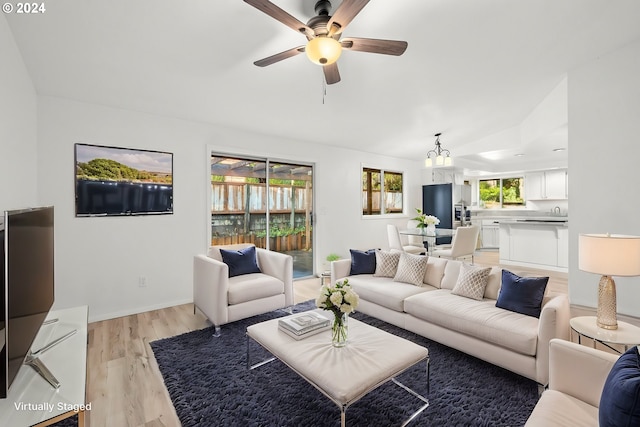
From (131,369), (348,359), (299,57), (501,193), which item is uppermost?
(299,57)

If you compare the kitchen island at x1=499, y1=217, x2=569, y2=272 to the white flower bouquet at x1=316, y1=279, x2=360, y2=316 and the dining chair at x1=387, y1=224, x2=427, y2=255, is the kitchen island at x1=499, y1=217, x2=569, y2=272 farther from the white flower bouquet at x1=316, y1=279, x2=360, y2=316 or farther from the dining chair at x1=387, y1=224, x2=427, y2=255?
the white flower bouquet at x1=316, y1=279, x2=360, y2=316

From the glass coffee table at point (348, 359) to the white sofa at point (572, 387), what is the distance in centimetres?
65

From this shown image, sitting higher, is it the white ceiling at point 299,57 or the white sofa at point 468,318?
the white ceiling at point 299,57

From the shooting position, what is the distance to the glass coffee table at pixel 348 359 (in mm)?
1573

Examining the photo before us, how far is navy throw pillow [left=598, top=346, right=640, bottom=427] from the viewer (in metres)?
0.89

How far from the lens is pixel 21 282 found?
4.34 ft

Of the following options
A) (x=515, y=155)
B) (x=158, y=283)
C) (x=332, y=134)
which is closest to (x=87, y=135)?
(x=158, y=283)

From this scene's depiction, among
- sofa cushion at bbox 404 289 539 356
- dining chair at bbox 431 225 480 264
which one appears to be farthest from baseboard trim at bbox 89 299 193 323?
dining chair at bbox 431 225 480 264

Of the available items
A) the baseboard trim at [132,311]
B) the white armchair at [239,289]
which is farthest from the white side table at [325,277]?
the baseboard trim at [132,311]

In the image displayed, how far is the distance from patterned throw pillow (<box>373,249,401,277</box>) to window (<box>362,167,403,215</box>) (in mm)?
2860

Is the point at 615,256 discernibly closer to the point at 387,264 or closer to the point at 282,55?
the point at 387,264

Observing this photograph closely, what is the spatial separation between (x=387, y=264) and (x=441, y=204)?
449 centimetres

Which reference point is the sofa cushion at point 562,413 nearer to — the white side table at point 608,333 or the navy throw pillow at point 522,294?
the white side table at point 608,333

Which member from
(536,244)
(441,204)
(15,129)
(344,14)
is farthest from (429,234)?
(15,129)
